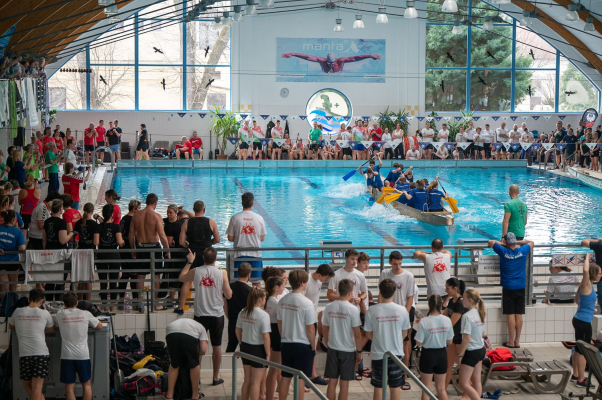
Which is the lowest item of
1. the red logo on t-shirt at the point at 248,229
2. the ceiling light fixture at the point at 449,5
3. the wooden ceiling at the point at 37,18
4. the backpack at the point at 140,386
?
the backpack at the point at 140,386

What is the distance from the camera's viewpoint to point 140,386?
785 cm

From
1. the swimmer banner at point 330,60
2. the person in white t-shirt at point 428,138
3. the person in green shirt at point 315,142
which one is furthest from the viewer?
the swimmer banner at point 330,60

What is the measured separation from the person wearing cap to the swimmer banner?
23.9 meters

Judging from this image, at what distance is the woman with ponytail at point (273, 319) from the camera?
7.55m

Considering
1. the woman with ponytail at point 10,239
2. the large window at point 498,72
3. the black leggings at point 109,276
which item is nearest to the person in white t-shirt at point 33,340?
the black leggings at point 109,276

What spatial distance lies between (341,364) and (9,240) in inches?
172

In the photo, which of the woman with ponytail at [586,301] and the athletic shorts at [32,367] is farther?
the woman with ponytail at [586,301]

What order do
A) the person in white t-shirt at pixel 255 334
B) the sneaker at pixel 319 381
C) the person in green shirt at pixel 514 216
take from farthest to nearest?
1. the person in green shirt at pixel 514 216
2. the sneaker at pixel 319 381
3. the person in white t-shirt at pixel 255 334

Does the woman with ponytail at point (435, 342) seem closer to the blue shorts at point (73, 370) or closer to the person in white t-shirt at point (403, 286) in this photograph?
the person in white t-shirt at point (403, 286)

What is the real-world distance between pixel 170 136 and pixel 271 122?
4127mm

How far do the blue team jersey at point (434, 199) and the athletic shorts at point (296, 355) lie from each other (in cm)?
1091

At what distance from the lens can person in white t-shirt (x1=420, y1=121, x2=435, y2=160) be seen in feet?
100

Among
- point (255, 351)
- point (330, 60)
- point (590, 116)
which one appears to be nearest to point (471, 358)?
point (255, 351)

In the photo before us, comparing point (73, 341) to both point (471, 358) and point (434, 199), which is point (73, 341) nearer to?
point (471, 358)
